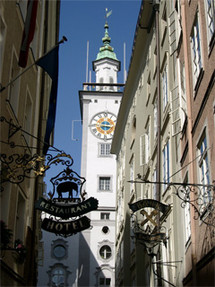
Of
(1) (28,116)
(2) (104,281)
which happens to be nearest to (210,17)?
(1) (28,116)

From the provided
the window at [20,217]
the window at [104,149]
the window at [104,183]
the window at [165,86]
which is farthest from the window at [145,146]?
the window at [104,149]

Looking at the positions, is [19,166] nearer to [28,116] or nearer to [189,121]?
[189,121]

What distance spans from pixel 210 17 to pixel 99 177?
1449 inches

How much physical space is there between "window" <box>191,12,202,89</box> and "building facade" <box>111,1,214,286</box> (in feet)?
0.09

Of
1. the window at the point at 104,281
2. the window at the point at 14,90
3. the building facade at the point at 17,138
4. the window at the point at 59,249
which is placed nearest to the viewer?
the building facade at the point at 17,138

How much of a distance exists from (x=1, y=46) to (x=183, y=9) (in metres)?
5.99

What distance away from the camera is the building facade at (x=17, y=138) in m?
10.8

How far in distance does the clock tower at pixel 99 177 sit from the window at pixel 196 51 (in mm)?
31940

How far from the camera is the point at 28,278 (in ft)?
50.4

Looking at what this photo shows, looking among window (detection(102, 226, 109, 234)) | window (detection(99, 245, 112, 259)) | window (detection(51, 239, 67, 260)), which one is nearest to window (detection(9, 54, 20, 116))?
window (detection(99, 245, 112, 259))

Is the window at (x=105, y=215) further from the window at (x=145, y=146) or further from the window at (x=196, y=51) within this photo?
the window at (x=196, y=51)

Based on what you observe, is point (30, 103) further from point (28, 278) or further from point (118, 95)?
point (118, 95)

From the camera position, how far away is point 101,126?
165 ft

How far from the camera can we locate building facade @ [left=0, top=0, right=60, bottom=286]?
10.8 meters
